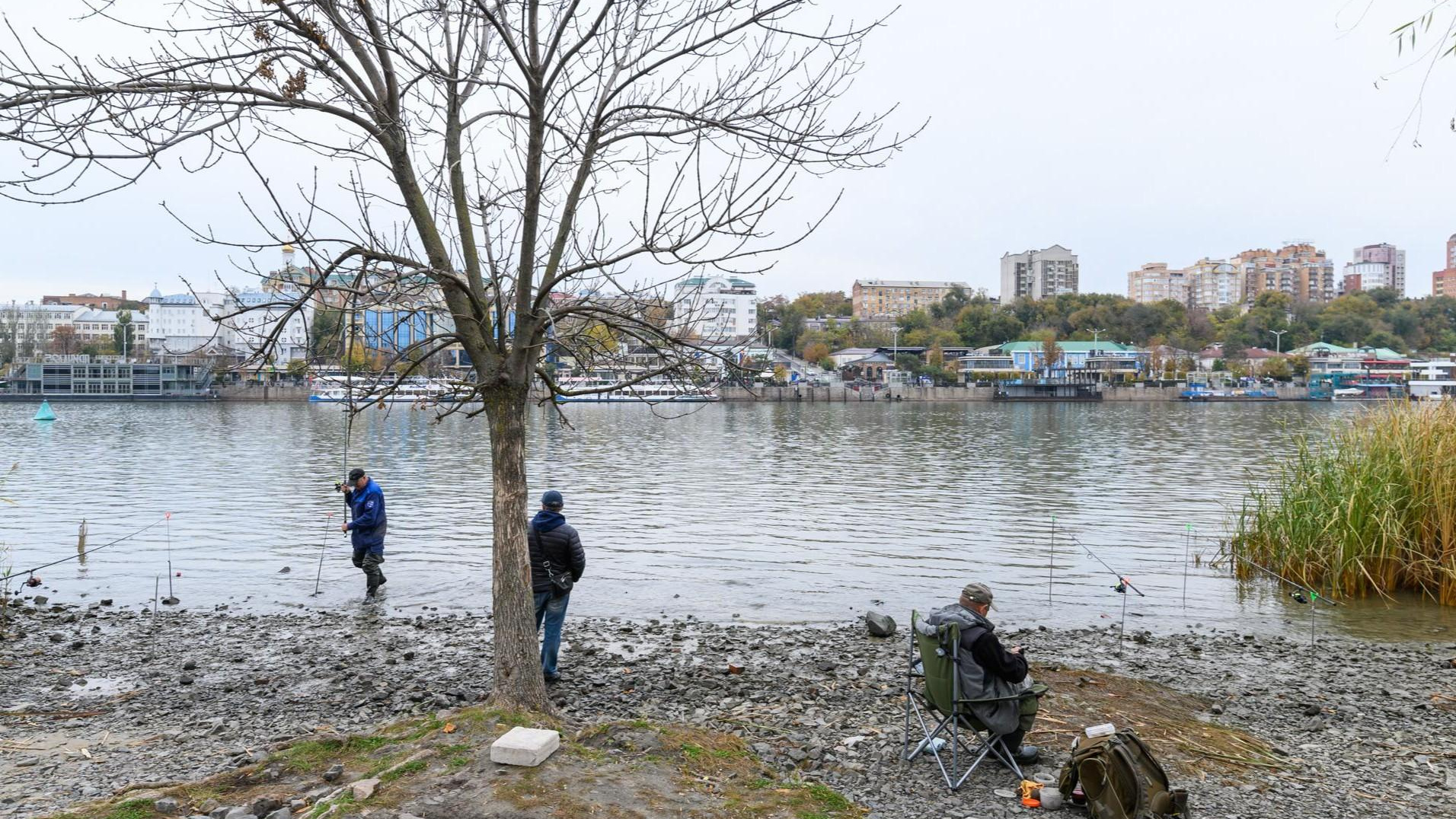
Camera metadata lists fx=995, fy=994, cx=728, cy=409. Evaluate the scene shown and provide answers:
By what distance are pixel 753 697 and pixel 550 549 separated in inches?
91.9

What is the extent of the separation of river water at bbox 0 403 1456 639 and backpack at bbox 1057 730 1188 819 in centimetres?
364

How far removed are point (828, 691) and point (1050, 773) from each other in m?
2.70

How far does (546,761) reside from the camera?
618cm

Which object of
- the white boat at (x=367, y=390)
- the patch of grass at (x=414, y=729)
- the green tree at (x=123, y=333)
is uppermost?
the green tree at (x=123, y=333)

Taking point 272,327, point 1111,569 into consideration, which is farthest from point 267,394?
point 272,327

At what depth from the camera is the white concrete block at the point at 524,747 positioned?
19.9 feet

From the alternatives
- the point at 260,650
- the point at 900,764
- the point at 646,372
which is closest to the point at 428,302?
the point at 646,372

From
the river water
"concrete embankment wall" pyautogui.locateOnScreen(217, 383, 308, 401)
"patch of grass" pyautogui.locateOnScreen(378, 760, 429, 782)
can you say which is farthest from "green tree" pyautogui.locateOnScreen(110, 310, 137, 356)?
"patch of grass" pyautogui.locateOnScreen(378, 760, 429, 782)

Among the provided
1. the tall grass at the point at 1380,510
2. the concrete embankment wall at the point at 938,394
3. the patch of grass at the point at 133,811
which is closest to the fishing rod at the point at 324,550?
the patch of grass at the point at 133,811

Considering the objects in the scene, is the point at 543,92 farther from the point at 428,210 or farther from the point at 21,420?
the point at 21,420

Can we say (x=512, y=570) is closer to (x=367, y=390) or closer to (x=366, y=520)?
(x=367, y=390)

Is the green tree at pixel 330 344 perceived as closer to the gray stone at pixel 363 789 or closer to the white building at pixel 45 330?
the gray stone at pixel 363 789

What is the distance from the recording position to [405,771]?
6.06 metres

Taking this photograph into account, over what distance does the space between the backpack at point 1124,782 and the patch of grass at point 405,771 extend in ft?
13.4
